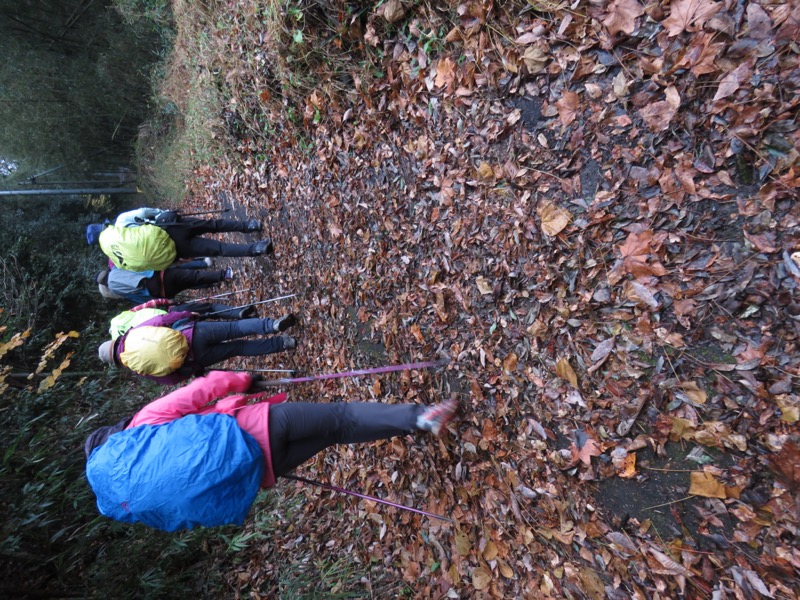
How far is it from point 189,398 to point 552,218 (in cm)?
284

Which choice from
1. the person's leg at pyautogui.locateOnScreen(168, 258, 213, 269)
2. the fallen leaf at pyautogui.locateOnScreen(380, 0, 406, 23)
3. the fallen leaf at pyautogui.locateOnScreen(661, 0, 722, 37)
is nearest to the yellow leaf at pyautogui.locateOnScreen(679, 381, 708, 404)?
the fallen leaf at pyautogui.locateOnScreen(661, 0, 722, 37)

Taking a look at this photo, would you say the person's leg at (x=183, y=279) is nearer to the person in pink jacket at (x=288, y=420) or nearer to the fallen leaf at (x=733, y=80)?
the person in pink jacket at (x=288, y=420)

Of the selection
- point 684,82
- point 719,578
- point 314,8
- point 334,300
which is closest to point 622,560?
point 719,578

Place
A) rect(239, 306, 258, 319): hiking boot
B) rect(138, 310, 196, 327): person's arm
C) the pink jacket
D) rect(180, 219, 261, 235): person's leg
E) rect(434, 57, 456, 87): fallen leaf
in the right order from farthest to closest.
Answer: rect(239, 306, 258, 319): hiking boot, rect(180, 219, 261, 235): person's leg, rect(138, 310, 196, 327): person's arm, rect(434, 57, 456, 87): fallen leaf, the pink jacket

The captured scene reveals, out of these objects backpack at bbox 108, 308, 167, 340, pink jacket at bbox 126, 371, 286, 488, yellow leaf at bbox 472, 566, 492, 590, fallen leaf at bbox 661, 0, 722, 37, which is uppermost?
fallen leaf at bbox 661, 0, 722, 37

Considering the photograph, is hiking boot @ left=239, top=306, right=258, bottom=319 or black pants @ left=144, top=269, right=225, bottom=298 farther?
hiking boot @ left=239, top=306, right=258, bottom=319

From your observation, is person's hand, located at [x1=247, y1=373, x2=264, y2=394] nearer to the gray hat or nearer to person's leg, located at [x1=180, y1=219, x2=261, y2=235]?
the gray hat

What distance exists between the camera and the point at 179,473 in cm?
→ 261

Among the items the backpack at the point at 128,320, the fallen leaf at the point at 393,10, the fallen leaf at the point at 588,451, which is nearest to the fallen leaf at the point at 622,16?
the fallen leaf at the point at 393,10

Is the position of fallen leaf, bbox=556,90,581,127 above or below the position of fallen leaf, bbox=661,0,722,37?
below

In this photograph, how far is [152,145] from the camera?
12.3 meters

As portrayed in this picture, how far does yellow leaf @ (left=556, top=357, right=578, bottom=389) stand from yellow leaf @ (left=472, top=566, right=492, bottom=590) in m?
1.69

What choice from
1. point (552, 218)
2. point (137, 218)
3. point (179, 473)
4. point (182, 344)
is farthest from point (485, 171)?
point (137, 218)

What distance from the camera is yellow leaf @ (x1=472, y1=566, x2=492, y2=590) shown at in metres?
3.30
